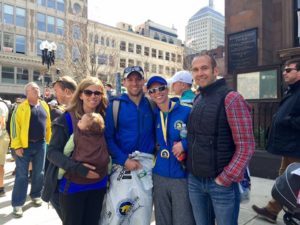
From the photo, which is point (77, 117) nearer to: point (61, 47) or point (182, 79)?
point (182, 79)

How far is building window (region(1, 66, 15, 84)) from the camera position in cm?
3294

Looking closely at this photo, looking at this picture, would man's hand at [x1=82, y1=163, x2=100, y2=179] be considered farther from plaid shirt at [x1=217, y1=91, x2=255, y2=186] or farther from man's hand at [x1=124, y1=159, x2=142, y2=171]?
plaid shirt at [x1=217, y1=91, x2=255, y2=186]

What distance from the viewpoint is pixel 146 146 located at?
2.79 meters

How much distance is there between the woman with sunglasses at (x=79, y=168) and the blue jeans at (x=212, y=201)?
86cm

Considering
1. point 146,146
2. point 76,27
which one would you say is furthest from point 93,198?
point 76,27

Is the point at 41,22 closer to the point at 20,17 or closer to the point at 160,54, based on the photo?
the point at 20,17

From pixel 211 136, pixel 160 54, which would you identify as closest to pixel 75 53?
pixel 211 136

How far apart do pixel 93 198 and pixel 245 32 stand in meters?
8.31

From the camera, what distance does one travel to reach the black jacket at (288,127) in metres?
3.52

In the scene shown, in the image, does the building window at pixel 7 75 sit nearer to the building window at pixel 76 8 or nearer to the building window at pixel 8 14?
the building window at pixel 8 14

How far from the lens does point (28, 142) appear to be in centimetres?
481

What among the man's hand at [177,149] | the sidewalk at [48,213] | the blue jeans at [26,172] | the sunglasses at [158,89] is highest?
the sunglasses at [158,89]

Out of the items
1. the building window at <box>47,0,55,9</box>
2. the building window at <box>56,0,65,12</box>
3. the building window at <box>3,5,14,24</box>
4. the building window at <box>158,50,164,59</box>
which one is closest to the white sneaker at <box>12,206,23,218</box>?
the building window at <box>3,5,14,24</box>

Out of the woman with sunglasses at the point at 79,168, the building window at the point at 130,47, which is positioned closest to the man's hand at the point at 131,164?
the woman with sunglasses at the point at 79,168
